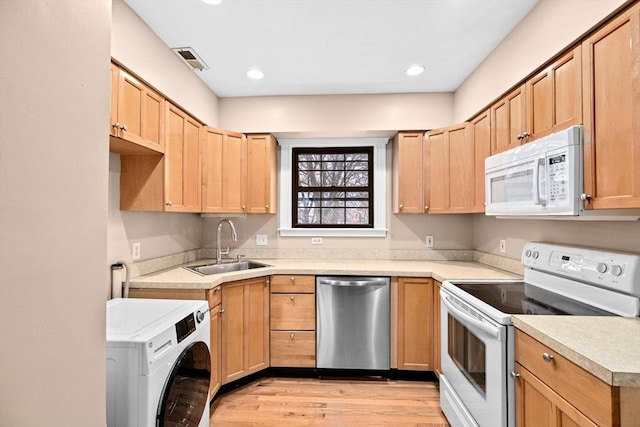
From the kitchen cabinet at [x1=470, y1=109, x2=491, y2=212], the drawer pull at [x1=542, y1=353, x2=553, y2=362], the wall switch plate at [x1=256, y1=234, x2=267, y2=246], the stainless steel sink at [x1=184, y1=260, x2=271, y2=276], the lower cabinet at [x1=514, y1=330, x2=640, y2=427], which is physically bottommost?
the lower cabinet at [x1=514, y1=330, x2=640, y2=427]

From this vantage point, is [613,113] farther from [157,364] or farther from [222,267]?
[222,267]

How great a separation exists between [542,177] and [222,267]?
2.52 metres

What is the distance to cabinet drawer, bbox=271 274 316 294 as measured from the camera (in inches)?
111

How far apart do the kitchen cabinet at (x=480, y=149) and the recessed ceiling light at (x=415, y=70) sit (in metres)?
0.61

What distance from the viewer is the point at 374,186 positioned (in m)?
3.47

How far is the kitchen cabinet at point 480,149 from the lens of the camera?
2.46 m

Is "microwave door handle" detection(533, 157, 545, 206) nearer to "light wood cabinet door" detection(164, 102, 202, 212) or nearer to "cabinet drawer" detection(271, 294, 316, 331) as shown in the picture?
"cabinet drawer" detection(271, 294, 316, 331)

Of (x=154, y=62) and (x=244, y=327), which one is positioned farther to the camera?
(x=244, y=327)

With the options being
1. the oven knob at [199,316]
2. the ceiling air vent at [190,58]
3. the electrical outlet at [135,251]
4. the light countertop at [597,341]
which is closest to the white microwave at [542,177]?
the light countertop at [597,341]

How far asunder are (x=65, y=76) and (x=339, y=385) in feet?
9.09

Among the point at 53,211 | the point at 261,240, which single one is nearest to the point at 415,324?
the point at 261,240

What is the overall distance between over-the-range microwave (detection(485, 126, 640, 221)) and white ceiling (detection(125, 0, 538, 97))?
91 cm

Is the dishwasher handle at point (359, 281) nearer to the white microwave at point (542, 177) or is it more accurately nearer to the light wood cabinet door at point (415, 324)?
the light wood cabinet door at point (415, 324)

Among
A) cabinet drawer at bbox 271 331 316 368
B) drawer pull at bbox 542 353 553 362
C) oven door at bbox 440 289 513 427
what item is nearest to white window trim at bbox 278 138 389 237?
cabinet drawer at bbox 271 331 316 368
